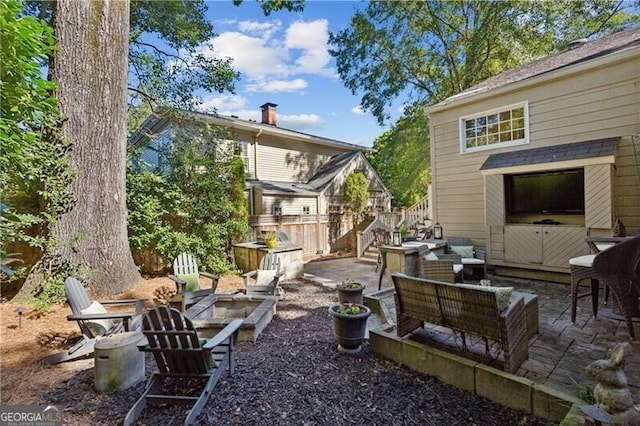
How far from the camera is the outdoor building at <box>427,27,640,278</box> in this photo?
515cm

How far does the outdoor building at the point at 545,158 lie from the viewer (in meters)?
5.15

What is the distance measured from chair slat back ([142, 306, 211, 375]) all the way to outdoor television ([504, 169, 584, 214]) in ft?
22.2

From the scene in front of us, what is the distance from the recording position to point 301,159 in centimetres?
1483

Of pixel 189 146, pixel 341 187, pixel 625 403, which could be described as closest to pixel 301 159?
pixel 341 187

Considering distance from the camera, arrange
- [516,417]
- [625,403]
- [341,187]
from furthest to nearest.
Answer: [341,187], [516,417], [625,403]

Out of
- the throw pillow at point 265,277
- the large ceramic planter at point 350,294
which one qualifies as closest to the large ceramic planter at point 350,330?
the large ceramic planter at point 350,294

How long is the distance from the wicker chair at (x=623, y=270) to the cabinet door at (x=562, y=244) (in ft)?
9.59

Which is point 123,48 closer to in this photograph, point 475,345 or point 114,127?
point 114,127

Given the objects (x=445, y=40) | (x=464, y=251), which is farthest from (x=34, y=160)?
(x=445, y=40)

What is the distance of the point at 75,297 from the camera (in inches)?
132

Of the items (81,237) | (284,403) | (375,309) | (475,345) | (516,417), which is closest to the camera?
(516,417)

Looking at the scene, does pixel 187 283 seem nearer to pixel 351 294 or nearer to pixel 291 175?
pixel 351 294

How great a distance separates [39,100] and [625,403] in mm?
6559

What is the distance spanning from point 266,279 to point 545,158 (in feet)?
18.9
